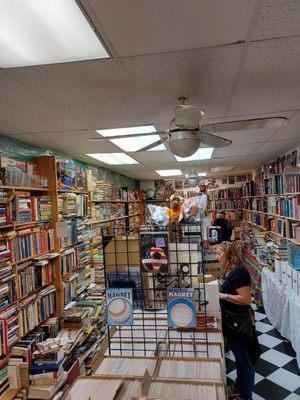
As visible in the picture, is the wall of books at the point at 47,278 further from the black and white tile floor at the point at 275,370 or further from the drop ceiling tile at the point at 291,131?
the drop ceiling tile at the point at 291,131

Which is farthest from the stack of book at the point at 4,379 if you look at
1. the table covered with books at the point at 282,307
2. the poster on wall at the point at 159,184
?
the poster on wall at the point at 159,184

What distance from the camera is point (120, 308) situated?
1.33 meters

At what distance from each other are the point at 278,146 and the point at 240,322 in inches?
101

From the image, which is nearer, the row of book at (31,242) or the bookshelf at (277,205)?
the row of book at (31,242)

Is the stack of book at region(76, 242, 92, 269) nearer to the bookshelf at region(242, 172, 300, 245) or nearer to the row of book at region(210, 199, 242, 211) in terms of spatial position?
the bookshelf at region(242, 172, 300, 245)

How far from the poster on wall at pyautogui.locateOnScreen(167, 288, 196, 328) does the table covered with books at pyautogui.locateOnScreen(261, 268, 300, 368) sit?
251 cm

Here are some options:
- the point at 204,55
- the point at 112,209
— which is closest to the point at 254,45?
the point at 204,55

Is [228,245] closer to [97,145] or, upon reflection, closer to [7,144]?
[97,145]

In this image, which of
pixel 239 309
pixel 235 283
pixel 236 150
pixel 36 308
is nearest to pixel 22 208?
pixel 36 308

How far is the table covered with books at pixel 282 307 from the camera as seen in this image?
10.7 feet

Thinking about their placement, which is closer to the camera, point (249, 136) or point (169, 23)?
point (169, 23)

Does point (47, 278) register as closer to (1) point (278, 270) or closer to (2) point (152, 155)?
(2) point (152, 155)

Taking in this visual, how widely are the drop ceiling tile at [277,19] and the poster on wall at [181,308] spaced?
1137mm

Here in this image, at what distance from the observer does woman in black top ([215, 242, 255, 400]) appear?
2.29 m
